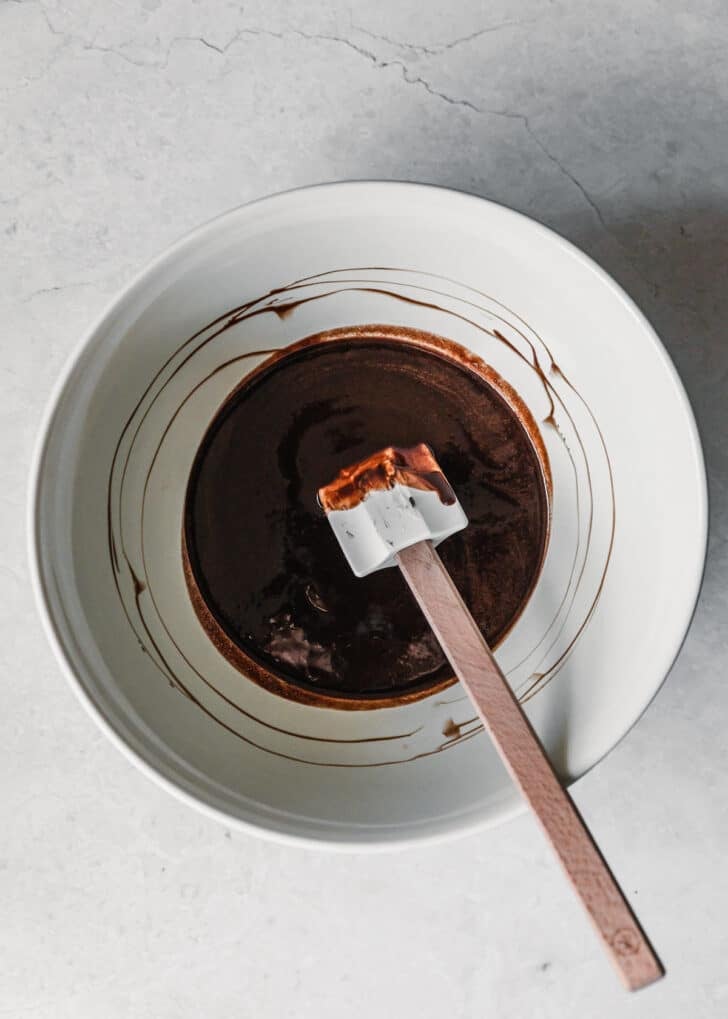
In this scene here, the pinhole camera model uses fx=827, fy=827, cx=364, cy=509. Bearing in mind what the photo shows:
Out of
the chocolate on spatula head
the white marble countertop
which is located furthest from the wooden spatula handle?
the white marble countertop

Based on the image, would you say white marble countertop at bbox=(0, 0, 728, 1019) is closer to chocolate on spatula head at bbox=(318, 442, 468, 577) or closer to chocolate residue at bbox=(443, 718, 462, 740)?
chocolate residue at bbox=(443, 718, 462, 740)

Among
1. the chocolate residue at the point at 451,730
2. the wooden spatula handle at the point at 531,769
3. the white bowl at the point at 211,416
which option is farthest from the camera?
the chocolate residue at the point at 451,730

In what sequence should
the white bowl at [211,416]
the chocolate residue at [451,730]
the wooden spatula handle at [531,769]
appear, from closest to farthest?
the wooden spatula handle at [531,769], the white bowl at [211,416], the chocolate residue at [451,730]

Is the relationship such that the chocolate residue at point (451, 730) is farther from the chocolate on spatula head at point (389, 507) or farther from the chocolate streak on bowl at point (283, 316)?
the chocolate on spatula head at point (389, 507)

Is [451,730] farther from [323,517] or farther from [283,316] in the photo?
[283,316]

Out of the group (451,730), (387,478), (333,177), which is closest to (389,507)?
(387,478)

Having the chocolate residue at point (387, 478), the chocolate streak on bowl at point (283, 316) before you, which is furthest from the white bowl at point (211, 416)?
the chocolate residue at point (387, 478)

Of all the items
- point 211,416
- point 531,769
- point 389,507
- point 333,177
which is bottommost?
point 531,769

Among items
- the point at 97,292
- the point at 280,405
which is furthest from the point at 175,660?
the point at 97,292

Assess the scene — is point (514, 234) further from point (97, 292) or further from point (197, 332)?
point (97, 292)
